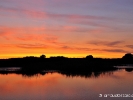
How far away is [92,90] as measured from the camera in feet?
68.5

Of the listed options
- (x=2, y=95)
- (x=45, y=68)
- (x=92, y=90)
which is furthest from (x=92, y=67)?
(x=2, y=95)

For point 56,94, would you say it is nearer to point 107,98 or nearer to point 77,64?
point 107,98

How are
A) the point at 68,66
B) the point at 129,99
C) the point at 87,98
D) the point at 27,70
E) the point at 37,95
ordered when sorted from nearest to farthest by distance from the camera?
the point at 129,99, the point at 87,98, the point at 37,95, the point at 27,70, the point at 68,66

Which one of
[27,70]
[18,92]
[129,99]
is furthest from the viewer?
[27,70]

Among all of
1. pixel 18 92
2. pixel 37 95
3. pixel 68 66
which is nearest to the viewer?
pixel 37 95

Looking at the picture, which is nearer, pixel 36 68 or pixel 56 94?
pixel 56 94

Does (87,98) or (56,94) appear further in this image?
(56,94)

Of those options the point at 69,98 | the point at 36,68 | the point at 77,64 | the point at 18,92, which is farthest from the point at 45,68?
the point at 69,98

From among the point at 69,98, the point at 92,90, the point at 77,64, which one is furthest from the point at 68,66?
the point at 69,98

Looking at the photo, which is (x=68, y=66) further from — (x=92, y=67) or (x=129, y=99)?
(x=129, y=99)

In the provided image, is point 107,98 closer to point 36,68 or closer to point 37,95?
point 37,95

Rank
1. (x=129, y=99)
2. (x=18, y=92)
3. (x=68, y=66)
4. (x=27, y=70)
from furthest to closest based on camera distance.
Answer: (x=68, y=66)
(x=27, y=70)
(x=18, y=92)
(x=129, y=99)

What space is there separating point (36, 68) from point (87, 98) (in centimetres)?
2527

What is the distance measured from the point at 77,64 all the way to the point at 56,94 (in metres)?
24.6
